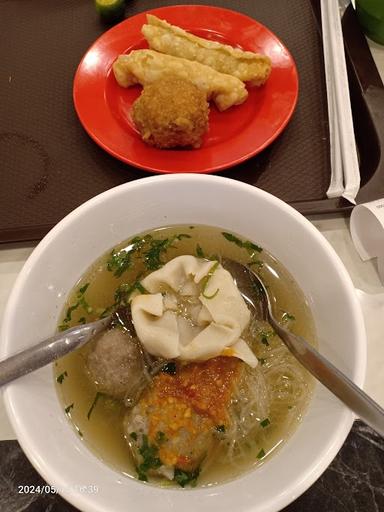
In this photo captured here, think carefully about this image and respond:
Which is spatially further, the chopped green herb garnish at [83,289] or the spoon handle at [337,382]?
the chopped green herb garnish at [83,289]

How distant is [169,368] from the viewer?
1230 millimetres

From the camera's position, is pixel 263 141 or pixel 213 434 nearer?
pixel 213 434

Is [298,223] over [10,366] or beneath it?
over

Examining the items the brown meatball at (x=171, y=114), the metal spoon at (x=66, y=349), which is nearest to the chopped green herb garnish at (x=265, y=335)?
the metal spoon at (x=66, y=349)

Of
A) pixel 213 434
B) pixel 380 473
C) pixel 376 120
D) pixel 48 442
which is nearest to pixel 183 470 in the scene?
pixel 213 434

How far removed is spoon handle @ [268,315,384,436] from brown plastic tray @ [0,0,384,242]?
2.09ft

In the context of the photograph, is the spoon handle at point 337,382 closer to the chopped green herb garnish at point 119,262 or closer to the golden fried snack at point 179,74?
the chopped green herb garnish at point 119,262

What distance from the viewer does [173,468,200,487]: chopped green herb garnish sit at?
101 cm

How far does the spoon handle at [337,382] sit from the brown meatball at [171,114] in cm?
92

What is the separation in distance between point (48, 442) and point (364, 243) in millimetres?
1147

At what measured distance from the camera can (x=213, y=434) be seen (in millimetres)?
1131

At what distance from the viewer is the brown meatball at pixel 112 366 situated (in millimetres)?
1186

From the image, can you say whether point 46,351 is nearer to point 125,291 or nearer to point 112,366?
point 112,366

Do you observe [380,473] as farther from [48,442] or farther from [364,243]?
[48,442]
